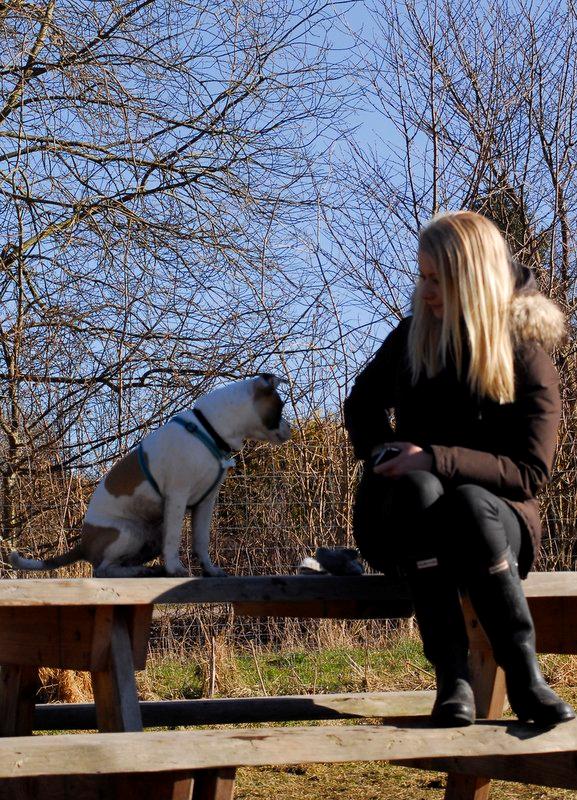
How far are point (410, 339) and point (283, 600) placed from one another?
825mm

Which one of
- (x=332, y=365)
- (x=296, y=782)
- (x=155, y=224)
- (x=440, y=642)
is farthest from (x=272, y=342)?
(x=440, y=642)

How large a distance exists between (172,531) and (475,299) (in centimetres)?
146

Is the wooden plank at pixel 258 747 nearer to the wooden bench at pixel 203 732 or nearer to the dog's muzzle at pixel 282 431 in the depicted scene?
the wooden bench at pixel 203 732

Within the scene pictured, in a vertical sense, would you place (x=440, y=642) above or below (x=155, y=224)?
below

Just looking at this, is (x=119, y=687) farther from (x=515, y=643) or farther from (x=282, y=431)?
(x=282, y=431)

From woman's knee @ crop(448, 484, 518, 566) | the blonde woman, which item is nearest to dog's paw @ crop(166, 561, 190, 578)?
the blonde woman

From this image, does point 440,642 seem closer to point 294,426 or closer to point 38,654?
point 38,654

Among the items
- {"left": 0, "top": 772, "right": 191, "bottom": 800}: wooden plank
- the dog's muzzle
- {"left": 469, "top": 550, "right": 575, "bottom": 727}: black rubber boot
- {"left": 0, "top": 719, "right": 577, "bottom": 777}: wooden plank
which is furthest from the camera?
the dog's muzzle

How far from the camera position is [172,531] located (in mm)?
3539

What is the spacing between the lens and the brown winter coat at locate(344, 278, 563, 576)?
8.38 ft

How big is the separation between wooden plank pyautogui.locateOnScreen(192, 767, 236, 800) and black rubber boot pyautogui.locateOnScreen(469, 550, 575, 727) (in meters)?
0.72

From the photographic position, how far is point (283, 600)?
9.50ft

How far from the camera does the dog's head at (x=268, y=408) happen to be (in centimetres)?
367

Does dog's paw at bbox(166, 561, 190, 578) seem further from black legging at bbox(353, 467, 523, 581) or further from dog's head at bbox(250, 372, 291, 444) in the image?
black legging at bbox(353, 467, 523, 581)
